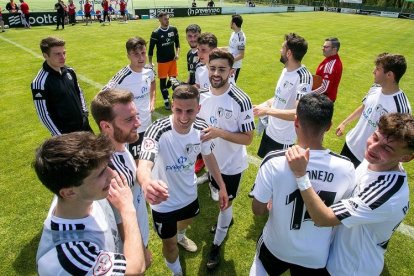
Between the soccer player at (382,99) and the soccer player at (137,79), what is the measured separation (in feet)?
12.6

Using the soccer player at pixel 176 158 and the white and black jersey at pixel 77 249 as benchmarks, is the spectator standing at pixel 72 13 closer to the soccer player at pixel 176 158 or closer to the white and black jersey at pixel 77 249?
the soccer player at pixel 176 158

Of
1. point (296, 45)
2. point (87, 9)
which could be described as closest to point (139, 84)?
point (296, 45)

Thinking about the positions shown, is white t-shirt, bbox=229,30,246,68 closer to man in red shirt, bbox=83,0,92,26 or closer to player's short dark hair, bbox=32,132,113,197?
player's short dark hair, bbox=32,132,113,197

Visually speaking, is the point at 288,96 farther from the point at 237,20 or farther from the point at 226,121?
the point at 237,20

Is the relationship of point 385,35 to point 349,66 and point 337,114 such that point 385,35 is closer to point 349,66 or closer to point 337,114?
point 349,66

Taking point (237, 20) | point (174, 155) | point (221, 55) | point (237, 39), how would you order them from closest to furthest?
1. point (174, 155)
2. point (221, 55)
3. point (237, 20)
4. point (237, 39)

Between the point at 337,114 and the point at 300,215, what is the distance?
779 cm

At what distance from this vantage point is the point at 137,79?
5.69 metres

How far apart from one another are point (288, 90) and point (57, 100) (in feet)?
12.8

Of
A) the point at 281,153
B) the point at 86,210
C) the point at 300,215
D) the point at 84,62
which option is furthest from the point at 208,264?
the point at 84,62

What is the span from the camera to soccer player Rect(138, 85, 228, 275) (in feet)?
10.6

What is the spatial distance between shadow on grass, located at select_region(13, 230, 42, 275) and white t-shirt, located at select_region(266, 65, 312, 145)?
4285mm

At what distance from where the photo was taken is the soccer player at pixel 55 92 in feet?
15.1

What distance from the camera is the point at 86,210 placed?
1868mm
